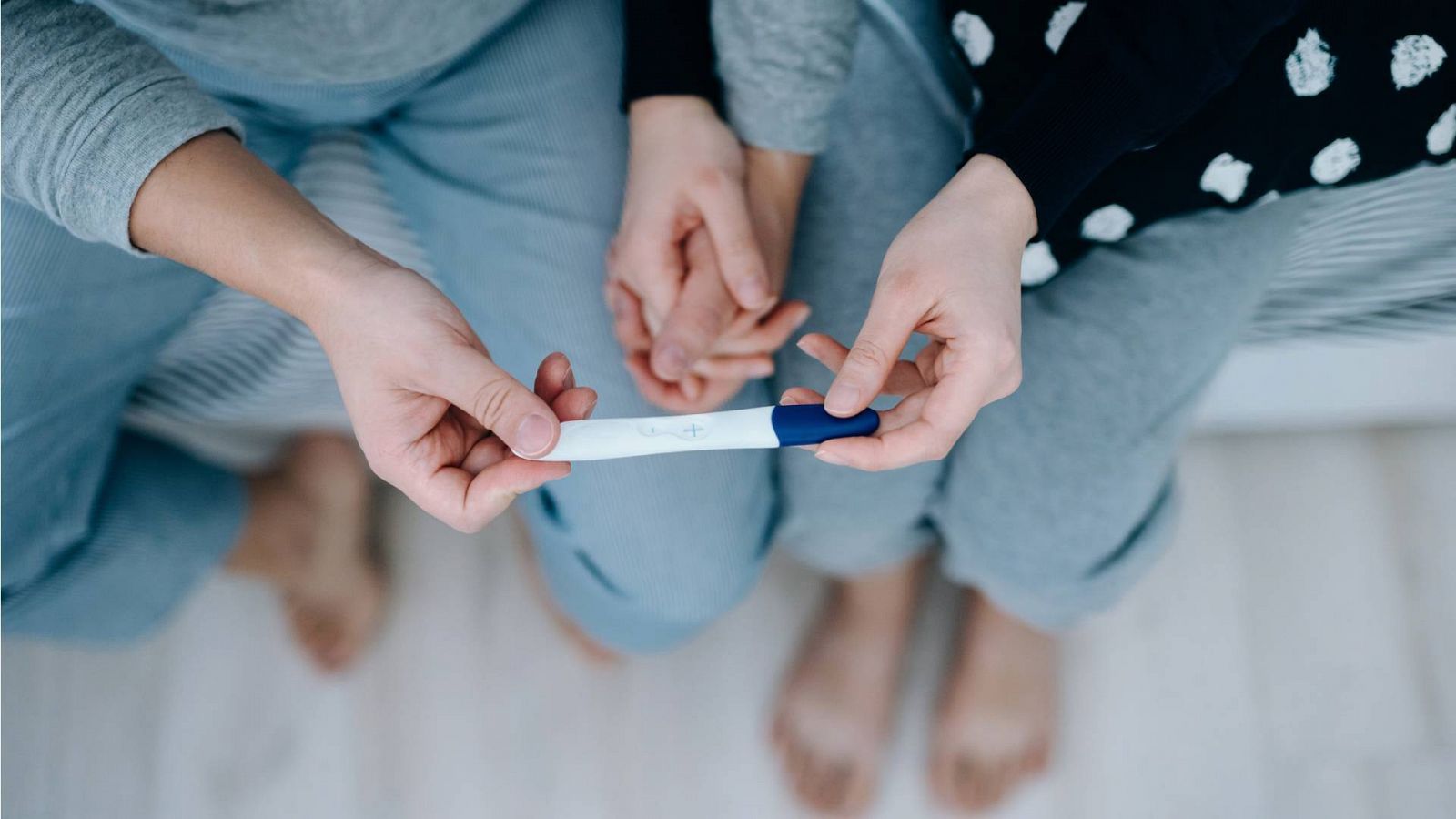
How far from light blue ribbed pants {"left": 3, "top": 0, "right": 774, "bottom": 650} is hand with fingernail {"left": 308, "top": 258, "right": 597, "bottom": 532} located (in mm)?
162

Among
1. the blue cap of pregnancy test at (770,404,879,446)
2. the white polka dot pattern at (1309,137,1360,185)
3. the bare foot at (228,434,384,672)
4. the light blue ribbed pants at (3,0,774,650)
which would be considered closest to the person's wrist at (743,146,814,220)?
the light blue ribbed pants at (3,0,774,650)

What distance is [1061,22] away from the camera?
0.61 metres

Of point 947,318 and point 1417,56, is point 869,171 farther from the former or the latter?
point 1417,56

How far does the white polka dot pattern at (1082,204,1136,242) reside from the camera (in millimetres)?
627

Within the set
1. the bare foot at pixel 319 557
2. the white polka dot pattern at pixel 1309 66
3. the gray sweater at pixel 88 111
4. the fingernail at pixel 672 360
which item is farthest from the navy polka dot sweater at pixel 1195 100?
the bare foot at pixel 319 557

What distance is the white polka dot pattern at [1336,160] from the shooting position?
592mm

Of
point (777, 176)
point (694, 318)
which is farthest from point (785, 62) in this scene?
point (694, 318)

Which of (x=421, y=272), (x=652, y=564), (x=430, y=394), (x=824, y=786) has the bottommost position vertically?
(x=824, y=786)

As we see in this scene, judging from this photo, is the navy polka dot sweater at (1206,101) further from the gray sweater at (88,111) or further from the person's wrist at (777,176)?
the gray sweater at (88,111)

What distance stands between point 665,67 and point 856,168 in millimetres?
150

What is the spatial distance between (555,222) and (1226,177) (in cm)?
44

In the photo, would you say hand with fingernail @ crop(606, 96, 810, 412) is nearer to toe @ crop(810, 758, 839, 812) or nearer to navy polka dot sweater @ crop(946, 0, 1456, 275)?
navy polka dot sweater @ crop(946, 0, 1456, 275)

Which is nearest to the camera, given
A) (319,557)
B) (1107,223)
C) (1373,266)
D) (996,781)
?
(1107,223)

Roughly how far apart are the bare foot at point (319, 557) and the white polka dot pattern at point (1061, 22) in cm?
82
